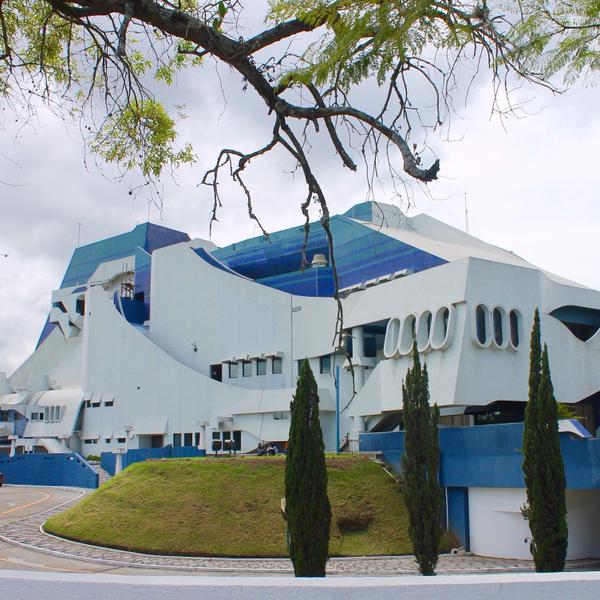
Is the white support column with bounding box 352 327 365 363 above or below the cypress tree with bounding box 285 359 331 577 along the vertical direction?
above

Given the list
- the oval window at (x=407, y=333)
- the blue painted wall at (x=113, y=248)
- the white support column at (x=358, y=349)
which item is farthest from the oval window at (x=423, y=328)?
the blue painted wall at (x=113, y=248)

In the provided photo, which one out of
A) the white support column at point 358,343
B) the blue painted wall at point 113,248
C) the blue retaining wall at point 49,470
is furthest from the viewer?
the blue painted wall at point 113,248

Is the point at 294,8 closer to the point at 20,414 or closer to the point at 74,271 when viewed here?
the point at 20,414

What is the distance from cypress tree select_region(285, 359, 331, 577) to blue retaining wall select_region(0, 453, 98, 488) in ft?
81.9

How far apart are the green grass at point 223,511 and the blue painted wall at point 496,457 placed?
2078 millimetres

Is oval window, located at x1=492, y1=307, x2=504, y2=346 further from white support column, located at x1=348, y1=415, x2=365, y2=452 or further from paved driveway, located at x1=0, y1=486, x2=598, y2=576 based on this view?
paved driveway, located at x1=0, y1=486, x2=598, y2=576

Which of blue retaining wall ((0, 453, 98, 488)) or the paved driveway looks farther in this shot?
blue retaining wall ((0, 453, 98, 488))

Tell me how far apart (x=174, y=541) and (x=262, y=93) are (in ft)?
55.6

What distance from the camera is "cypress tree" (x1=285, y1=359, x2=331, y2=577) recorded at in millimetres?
15541

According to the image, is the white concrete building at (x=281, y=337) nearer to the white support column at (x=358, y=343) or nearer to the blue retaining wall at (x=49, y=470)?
the white support column at (x=358, y=343)

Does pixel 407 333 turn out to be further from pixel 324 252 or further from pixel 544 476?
pixel 324 252

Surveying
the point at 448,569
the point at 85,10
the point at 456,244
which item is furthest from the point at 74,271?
the point at 85,10

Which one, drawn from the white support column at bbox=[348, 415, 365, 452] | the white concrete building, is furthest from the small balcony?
the white support column at bbox=[348, 415, 365, 452]

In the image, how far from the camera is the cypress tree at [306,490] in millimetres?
15541
